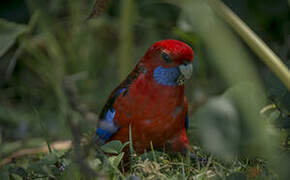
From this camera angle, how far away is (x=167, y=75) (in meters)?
1.77

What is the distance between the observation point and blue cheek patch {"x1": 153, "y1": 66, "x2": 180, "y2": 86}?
1.76 meters

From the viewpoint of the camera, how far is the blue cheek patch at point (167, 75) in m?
1.76

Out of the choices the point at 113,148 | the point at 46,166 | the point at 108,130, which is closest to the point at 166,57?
the point at 108,130

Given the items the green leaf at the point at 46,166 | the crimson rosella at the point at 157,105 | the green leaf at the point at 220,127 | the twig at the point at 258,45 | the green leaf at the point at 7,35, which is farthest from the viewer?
the green leaf at the point at 7,35

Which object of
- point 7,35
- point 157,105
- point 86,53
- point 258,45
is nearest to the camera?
point 258,45

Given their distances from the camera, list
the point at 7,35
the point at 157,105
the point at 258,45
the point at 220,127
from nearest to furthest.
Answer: the point at 220,127
the point at 258,45
the point at 157,105
the point at 7,35

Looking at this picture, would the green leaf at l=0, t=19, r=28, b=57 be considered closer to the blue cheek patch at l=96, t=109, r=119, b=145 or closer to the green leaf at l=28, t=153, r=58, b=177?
the blue cheek patch at l=96, t=109, r=119, b=145

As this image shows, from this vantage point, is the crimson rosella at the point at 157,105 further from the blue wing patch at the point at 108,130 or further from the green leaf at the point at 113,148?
the green leaf at the point at 113,148

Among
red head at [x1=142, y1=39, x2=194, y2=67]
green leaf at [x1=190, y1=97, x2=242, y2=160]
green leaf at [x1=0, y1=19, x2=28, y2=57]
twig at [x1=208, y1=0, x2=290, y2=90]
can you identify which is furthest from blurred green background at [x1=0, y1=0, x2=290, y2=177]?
green leaf at [x1=190, y1=97, x2=242, y2=160]

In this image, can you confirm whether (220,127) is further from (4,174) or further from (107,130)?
(107,130)

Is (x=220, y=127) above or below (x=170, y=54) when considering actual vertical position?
above

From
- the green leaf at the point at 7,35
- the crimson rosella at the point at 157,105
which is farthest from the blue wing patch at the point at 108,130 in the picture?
the green leaf at the point at 7,35

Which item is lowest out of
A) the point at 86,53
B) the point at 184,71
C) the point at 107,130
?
the point at 86,53

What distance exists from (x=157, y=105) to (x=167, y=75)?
132 millimetres
